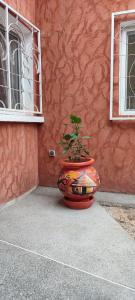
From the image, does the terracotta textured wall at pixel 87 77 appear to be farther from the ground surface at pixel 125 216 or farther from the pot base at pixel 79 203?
the pot base at pixel 79 203

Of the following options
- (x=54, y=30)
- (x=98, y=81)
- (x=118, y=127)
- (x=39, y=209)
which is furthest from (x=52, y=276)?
(x=54, y=30)

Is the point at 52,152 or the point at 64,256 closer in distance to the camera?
the point at 64,256

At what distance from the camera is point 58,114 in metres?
2.70

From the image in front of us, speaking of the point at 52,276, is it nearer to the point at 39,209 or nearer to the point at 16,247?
the point at 16,247

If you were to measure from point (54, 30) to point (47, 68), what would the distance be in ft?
1.35

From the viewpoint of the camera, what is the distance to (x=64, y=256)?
139cm

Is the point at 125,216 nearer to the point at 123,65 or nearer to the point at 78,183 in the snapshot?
the point at 78,183

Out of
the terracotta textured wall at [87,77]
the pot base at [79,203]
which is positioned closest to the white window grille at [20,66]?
the terracotta textured wall at [87,77]

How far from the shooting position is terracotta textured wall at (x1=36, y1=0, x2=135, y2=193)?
245cm

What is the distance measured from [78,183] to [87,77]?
119 cm

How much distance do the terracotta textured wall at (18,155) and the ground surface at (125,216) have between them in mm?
936

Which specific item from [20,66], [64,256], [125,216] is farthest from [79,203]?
[20,66]

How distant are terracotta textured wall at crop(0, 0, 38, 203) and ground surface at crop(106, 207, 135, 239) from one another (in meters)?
0.94

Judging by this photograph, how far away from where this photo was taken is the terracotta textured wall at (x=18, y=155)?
2.16 metres
